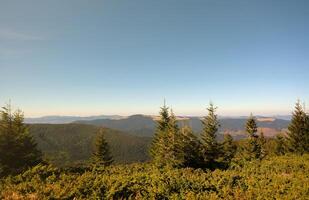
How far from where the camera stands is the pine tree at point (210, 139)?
3556 centimetres

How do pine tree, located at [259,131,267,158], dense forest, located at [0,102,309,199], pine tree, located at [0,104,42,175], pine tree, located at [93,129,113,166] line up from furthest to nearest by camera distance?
pine tree, located at [93,129,113,166] < pine tree, located at [259,131,267,158] < pine tree, located at [0,104,42,175] < dense forest, located at [0,102,309,199]

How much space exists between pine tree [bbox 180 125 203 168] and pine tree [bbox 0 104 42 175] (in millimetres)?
21525

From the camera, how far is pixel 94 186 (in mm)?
13492

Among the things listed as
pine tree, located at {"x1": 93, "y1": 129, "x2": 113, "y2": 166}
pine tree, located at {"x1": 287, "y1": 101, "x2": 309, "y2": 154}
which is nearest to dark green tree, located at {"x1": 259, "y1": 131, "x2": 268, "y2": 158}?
pine tree, located at {"x1": 287, "y1": 101, "x2": 309, "y2": 154}

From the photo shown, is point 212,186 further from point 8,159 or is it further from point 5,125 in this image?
point 5,125

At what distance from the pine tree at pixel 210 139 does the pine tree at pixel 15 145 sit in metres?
25.0

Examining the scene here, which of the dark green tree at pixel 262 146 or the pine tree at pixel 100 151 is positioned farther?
the pine tree at pixel 100 151

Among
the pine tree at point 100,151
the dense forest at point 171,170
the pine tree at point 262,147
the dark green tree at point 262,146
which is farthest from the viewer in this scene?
the pine tree at point 100,151

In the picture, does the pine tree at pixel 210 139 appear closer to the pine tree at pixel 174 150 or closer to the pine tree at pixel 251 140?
the pine tree at pixel 174 150

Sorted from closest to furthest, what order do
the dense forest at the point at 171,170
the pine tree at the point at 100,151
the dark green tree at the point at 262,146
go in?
1. the dense forest at the point at 171,170
2. the dark green tree at the point at 262,146
3. the pine tree at the point at 100,151

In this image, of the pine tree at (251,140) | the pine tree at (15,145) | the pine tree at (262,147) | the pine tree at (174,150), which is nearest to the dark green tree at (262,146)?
the pine tree at (262,147)

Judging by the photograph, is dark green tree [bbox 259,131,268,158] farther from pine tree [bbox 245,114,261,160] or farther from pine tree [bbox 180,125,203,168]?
pine tree [bbox 180,125,203,168]

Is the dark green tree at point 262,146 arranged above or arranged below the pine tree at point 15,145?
below

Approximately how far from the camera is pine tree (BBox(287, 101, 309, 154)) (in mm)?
51688
